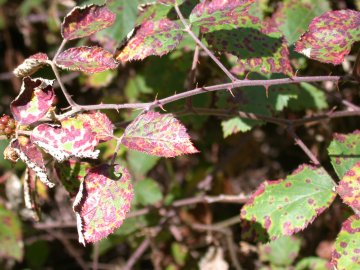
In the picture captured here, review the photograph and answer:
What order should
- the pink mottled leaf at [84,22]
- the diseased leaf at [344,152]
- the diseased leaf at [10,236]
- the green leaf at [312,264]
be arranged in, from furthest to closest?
the diseased leaf at [10,236]
the green leaf at [312,264]
the diseased leaf at [344,152]
the pink mottled leaf at [84,22]

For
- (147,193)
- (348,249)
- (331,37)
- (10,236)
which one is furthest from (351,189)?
(10,236)

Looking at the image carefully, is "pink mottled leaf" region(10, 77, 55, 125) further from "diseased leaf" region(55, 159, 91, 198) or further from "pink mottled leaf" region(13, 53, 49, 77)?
"diseased leaf" region(55, 159, 91, 198)

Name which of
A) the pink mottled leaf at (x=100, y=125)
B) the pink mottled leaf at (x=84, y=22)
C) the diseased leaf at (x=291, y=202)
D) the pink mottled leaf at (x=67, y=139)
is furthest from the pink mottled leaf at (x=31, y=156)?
the diseased leaf at (x=291, y=202)

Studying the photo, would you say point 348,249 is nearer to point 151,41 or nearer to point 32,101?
point 151,41

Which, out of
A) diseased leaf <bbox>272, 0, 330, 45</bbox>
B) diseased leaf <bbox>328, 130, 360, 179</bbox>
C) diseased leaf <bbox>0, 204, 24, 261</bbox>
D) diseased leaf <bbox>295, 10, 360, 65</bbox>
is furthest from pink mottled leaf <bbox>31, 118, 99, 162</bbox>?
diseased leaf <bbox>0, 204, 24, 261</bbox>

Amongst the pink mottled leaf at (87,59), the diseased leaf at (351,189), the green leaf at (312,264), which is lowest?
the green leaf at (312,264)

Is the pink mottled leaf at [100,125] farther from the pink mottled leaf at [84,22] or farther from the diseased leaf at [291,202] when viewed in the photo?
the diseased leaf at [291,202]

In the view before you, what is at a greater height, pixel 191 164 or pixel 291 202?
pixel 291 202
